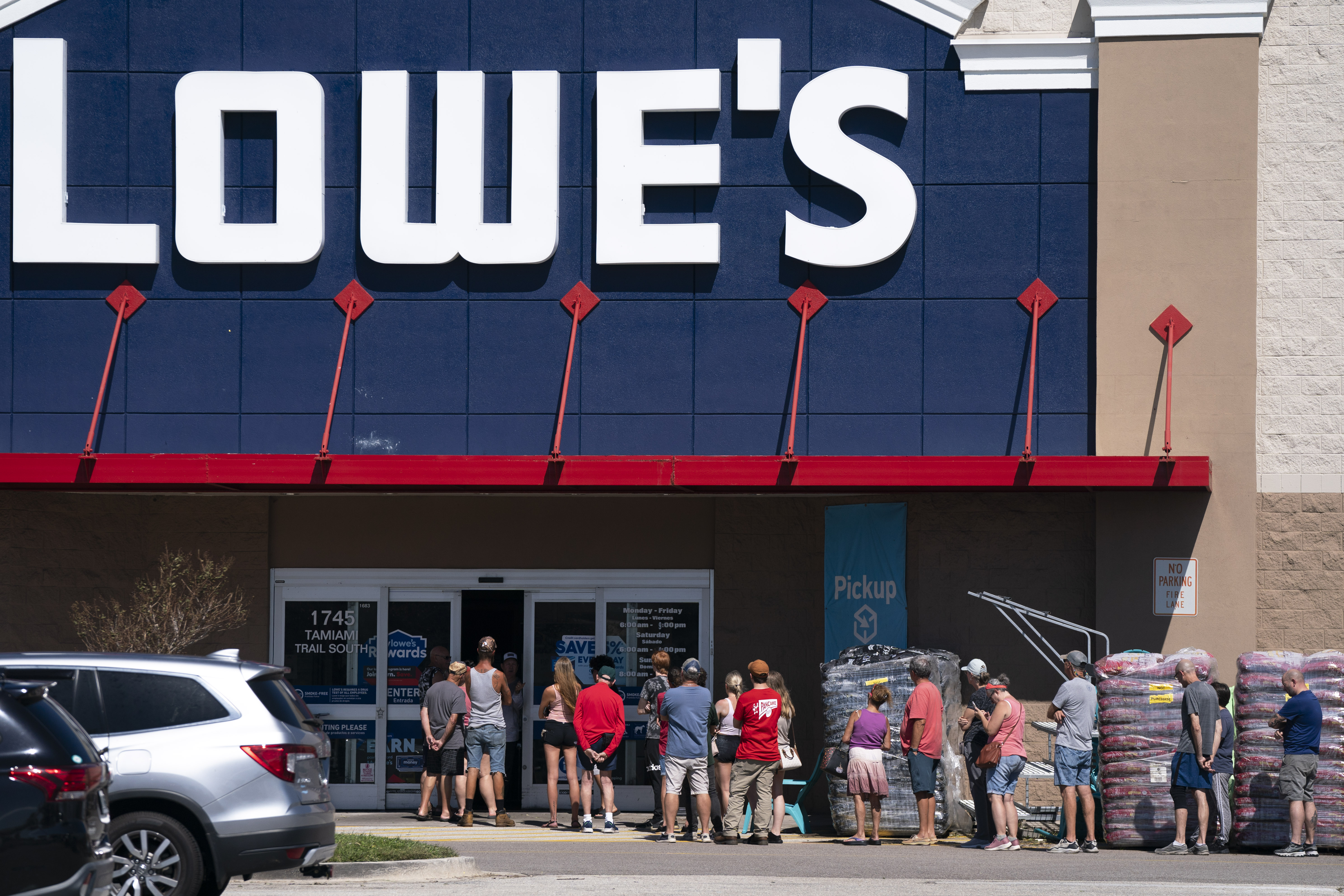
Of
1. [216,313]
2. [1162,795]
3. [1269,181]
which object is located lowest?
[1162,795]

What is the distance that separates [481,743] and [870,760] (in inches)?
161

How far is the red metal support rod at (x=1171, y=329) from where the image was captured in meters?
15.5

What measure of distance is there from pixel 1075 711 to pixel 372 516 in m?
8.08

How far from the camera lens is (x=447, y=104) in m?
16.3

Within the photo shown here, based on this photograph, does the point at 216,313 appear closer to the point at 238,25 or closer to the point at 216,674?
the point at 238,25

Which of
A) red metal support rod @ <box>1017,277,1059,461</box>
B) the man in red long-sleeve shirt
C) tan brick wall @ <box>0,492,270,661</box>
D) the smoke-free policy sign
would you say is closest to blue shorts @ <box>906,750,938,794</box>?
the man in red long-sleeve shirt

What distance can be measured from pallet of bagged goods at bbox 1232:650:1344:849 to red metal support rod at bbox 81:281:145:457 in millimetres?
12080

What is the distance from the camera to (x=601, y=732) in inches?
584

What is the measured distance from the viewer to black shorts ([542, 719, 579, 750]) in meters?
15.2

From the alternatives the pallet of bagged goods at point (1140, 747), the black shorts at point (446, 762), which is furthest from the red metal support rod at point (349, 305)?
the pallet of bagged goods at point (1140, 747)

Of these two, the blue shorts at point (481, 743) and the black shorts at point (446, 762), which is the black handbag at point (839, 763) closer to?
the blue shorts at point (481, 743)

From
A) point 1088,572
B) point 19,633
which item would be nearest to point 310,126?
point 19,633

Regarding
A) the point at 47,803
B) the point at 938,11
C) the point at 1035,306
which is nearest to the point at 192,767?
the point at 47,803

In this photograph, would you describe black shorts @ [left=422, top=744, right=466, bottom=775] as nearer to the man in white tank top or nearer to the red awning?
the man in white tank top
